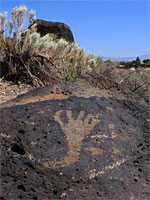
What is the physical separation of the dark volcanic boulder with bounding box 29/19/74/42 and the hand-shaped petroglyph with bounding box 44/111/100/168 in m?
10.5

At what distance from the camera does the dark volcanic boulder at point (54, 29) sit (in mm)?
12508

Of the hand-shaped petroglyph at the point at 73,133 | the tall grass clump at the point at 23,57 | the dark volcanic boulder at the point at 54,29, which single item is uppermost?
the dark volcanic boulder at the point at 54,29

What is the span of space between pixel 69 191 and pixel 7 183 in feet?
1.33

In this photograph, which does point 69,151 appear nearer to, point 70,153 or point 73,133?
point 70,153

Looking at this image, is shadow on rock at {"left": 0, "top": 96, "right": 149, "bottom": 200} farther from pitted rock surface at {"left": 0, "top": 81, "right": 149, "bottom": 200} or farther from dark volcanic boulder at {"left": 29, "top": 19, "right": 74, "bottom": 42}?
dark volcanic boulder at {"left": 29, "top": 19, "right": 74, "bottom": 42}

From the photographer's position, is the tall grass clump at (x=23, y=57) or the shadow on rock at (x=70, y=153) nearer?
the shadow on rock at (x=70, y=153)

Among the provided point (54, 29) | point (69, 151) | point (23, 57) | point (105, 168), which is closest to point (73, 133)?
point (69, 151)

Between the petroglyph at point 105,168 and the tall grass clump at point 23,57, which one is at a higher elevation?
the tall grass clump at point 23,57

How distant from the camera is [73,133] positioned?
2064 millimetres

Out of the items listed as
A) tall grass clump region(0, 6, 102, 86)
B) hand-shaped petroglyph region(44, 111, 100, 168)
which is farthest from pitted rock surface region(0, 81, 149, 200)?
tall grass clump region(0, 6, 102, 86)

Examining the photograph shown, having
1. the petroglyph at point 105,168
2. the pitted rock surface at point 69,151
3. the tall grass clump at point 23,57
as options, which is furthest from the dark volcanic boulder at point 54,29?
the petroglyph at point 105,168

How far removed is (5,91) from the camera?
14.0 ft

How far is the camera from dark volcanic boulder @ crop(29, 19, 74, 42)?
41.0 ft

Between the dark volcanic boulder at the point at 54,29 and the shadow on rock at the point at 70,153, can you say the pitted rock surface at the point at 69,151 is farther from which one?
the dark volcanic boulder at the point at 54,29
